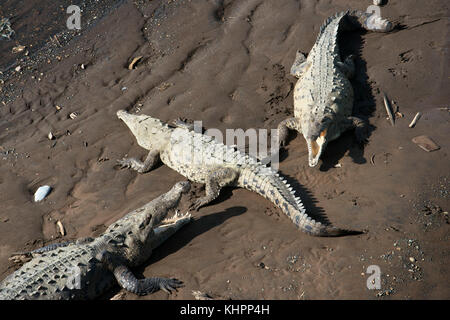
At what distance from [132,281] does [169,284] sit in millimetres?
436

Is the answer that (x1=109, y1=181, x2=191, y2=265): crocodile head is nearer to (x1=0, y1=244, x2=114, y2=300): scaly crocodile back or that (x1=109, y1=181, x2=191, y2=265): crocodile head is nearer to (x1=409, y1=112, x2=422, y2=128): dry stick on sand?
(x1=0, y1=244, x2=114, y2=300): scaly crocodile back

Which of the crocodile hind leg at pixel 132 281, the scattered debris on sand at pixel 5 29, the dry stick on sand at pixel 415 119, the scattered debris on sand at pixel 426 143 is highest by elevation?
the scattered debris on sand at pixel 5 29

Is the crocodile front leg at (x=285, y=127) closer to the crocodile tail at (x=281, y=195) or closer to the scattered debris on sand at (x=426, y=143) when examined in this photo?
the crocodile tail at (x=281, y=195)

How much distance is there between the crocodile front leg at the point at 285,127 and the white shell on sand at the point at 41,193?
3.74m

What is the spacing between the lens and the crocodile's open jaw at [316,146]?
560cm

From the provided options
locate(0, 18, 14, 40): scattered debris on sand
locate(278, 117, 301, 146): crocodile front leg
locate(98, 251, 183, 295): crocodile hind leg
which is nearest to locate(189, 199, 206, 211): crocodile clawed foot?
locate(98, 251, 183, 295): crocodile hind leg

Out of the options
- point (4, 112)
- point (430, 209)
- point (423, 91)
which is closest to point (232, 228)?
point (430, 209)

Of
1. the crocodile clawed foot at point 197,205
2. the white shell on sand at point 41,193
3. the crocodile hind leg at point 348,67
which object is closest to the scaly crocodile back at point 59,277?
the crocodile clawed foot at point 197,205

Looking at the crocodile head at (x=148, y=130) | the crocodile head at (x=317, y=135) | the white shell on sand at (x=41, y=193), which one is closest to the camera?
the crocodile head at (x=317, y=135)

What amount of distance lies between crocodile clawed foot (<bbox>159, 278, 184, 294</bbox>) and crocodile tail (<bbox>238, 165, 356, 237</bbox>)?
1.56 m

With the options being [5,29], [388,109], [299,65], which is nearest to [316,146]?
[388,109]

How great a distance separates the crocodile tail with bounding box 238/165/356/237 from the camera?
462 cm

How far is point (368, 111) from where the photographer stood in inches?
248

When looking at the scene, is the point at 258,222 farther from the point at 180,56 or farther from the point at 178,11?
the point at 178,11
